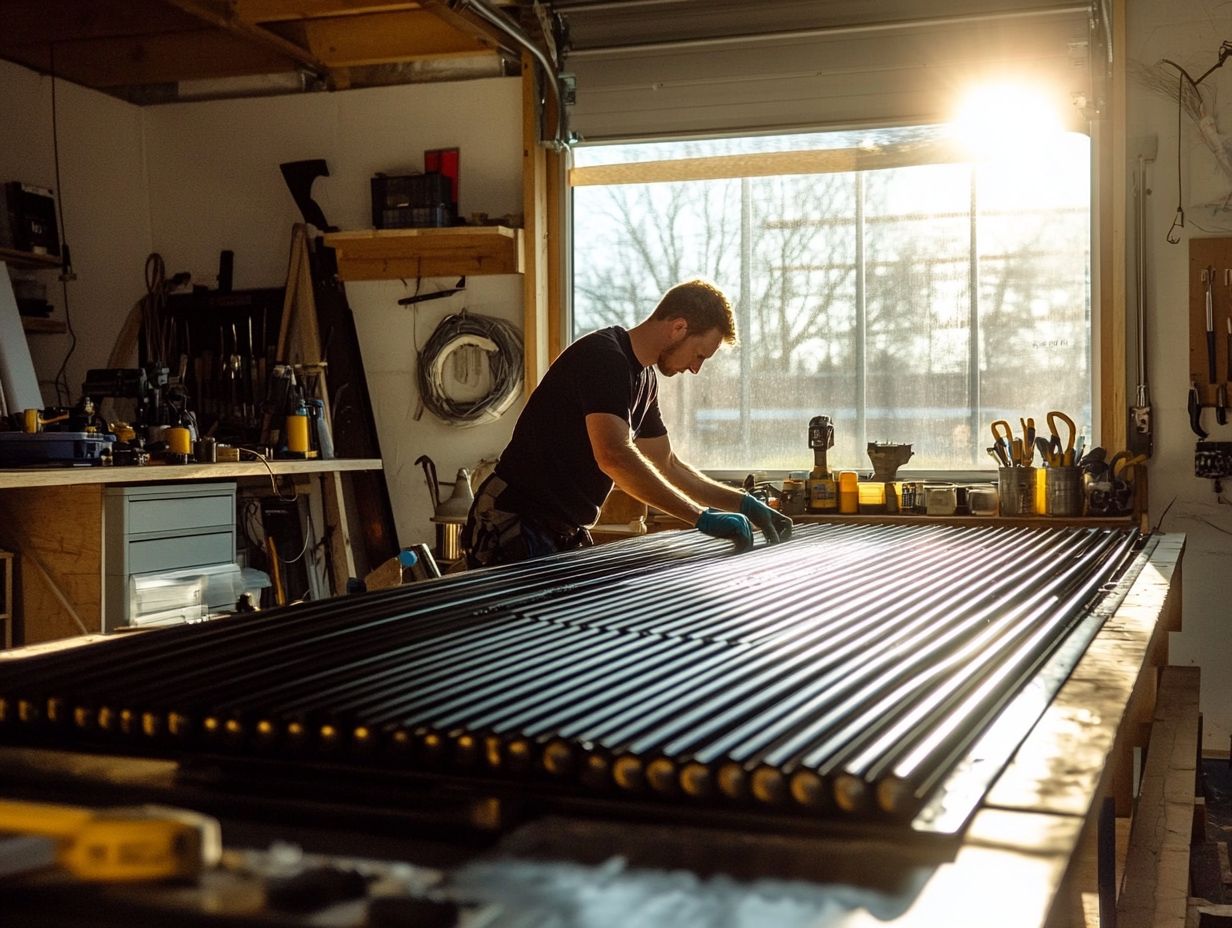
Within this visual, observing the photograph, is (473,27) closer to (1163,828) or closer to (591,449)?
(591,449)

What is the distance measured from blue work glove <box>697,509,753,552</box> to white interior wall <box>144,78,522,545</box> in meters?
2.61

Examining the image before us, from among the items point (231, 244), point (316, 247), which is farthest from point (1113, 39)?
point (231, 244)

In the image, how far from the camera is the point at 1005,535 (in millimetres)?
2902

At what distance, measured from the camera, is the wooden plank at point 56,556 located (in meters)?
3.59

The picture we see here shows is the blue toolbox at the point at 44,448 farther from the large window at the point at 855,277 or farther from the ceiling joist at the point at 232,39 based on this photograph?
the large window at the point at 855,277

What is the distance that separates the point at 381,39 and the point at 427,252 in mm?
938

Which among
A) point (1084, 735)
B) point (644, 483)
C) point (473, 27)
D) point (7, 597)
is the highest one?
point (473, 27)

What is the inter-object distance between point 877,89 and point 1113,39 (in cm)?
88

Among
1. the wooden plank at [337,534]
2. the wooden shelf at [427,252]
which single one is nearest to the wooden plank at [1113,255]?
the wooden shelf at [427,252]

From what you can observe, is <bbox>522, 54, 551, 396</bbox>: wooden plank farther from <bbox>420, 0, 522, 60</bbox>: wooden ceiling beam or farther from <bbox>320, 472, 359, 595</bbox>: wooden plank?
<bbox>320, 472, 359, 595</bbox>: wooden plank

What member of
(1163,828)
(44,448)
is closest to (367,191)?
(44,448)

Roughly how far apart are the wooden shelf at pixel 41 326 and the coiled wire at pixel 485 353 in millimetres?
1632

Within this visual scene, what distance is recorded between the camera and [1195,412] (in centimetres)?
436

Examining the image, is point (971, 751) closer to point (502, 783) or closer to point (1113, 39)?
point (502, 783)
